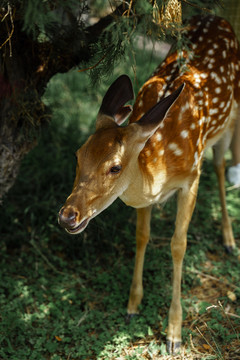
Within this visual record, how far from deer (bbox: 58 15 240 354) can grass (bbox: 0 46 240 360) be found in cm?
21

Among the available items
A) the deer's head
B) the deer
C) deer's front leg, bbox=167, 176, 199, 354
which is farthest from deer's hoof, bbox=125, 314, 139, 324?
the deer's head

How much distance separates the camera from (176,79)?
10.4 feet

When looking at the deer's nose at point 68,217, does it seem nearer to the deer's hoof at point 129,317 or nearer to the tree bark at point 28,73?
the tree bark at point 28,73

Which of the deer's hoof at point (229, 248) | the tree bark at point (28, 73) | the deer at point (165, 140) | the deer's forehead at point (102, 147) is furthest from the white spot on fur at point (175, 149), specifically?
the deer's hoof at point (229, 248)

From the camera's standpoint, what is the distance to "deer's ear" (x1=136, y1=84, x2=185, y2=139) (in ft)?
8.50

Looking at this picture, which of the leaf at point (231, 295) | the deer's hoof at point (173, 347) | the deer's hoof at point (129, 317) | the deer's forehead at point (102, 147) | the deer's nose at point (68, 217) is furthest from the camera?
the leaf at point (231, 295)

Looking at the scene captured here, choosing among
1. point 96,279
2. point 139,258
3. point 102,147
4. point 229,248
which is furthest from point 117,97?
point 229,248

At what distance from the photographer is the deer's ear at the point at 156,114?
259 cm

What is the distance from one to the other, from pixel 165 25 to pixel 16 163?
1.64 m

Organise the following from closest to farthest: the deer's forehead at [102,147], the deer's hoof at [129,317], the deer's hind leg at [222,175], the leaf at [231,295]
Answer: the deer's forehead at [102,147] → the deer's hoof at [129,317] → the leaf at [231,295] → the deer's hind leg at [222,175]

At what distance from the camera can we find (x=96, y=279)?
3.68 m

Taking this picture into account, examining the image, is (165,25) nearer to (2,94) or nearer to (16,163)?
(2,94)

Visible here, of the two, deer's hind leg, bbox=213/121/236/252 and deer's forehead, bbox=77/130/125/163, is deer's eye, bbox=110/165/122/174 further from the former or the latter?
deer's hind leg, bbox=213/121/236/252

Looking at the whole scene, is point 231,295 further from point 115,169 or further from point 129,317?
point 115,169
